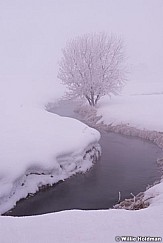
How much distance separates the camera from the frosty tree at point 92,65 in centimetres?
3172

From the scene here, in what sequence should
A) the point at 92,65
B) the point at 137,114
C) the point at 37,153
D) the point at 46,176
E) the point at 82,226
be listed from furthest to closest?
the point at 92,65 → the point at 137,114 → the point at 37,153 → the point at 46,176 → the point at 82,226

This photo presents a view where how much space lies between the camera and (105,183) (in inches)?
553

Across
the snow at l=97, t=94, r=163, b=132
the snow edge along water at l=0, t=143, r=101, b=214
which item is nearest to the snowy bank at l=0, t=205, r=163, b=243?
the snow edge along water at l=0, t=143, r=101, b=214

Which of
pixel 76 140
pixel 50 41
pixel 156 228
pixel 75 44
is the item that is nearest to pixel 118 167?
pixel 76 140

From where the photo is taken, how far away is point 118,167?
630 inches

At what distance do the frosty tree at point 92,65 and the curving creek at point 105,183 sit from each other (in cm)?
1334

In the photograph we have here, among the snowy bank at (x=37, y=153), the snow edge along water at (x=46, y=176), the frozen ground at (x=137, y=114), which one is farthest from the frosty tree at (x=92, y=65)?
the snow edge along water at (x=46, y=176)

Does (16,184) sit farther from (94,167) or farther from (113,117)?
(113,117)

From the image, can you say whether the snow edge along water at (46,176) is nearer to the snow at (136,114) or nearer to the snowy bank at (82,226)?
the snowy bank at (82,226)

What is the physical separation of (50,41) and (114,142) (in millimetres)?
132707

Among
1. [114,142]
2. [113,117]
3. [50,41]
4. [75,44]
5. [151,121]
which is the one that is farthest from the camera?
[50,41]

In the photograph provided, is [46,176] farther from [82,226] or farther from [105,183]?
[82,226]

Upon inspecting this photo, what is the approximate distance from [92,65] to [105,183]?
19.8 m

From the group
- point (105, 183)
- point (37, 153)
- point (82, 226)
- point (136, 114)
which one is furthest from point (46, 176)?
point (136, 114)
